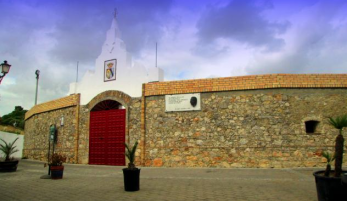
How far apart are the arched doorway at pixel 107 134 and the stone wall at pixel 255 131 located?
7.49ft

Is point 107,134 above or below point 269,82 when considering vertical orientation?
below

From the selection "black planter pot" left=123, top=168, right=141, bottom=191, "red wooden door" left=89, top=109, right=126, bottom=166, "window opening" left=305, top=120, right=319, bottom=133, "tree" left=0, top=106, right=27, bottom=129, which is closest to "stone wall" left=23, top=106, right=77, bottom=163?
"red wooden door" left=89, top=109, right=126, bottom=166

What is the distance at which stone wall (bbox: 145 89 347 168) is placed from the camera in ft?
36.0

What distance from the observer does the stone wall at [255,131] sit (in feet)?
36.0

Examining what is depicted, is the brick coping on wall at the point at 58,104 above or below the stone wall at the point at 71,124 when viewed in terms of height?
above

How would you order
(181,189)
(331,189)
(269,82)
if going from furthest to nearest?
(269,82) < (181,189) < (331,189)

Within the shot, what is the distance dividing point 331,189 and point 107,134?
10725 mm

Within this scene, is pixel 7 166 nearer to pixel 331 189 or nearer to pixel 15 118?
pixel 331 189

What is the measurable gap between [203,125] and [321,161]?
15.7 feet


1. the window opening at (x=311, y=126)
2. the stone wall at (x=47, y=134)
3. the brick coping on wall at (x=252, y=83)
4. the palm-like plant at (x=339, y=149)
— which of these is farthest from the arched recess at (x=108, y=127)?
the palm-like plant at (x=339, y=149)

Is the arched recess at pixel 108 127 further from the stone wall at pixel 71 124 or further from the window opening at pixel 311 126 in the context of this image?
the window opening at pixel 311 126

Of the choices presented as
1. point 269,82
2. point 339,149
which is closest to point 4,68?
point 269,82

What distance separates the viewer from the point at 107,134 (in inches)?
541

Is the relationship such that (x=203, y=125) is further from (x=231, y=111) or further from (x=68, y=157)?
(x=68, y=157)
